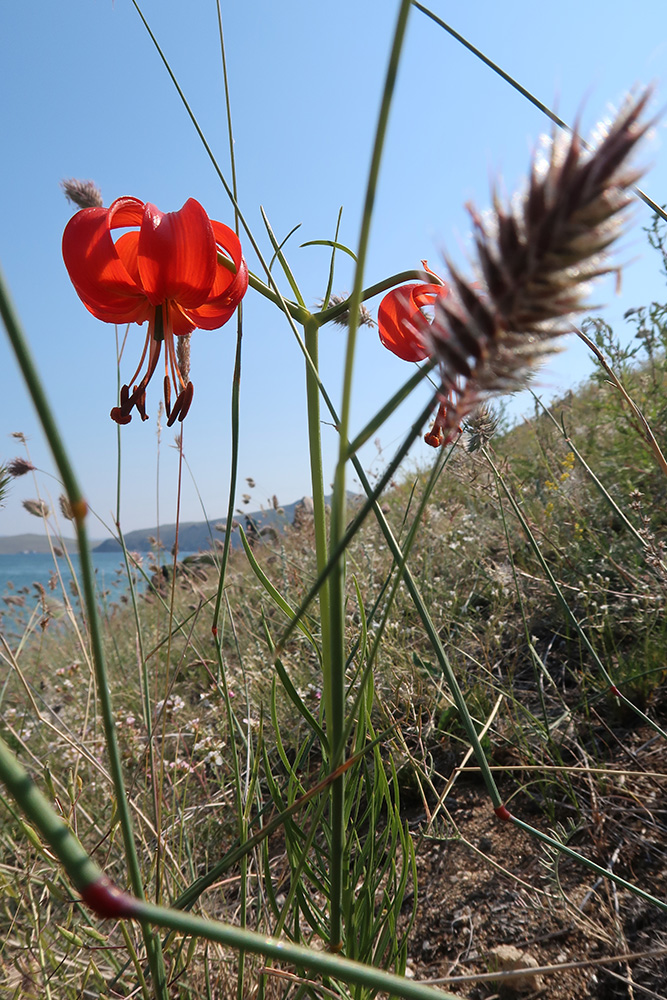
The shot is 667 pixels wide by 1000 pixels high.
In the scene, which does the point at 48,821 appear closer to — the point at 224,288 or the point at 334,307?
the point at 334,307

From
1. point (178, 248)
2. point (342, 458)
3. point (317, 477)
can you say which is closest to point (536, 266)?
point (342, 458)

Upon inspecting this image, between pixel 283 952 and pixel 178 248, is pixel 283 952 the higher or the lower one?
the lower one

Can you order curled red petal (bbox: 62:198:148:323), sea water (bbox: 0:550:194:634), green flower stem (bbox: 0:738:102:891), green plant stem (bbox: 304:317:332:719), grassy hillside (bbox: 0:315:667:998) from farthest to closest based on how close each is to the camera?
sea water (bbox: 0:550:194:634)
grassy hillside (bbox: 0:315:667:998)
curled red petal (bbox: 62:198:148:323)
green plant stem (bbox: 304:317:332:719)
green flower stem (bbox: 0:738:102:891)

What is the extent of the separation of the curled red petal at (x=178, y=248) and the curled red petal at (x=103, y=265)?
0.07 meters

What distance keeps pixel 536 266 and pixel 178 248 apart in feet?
1.89

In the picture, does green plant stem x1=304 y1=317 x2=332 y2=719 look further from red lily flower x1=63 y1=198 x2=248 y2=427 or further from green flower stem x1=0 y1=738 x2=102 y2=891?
green flower stem x1=0 y1=738 x2=102 y2=891

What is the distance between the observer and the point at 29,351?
0.83 ft

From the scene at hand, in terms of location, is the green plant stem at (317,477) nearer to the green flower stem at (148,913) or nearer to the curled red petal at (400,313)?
the curled red petal at (400,313)

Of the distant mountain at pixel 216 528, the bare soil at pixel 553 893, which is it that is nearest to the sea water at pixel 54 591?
the distant mountain at pixel 216 528

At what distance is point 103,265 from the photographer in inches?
30.9

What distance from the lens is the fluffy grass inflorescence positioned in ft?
0.86

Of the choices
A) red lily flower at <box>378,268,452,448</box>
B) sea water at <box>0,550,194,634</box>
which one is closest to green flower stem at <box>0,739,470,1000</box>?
sea water at <box>0,550,194,634</box>

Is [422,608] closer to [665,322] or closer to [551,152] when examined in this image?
[551,152]

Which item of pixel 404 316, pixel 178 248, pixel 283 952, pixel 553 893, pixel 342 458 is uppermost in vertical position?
pixel 178 248
